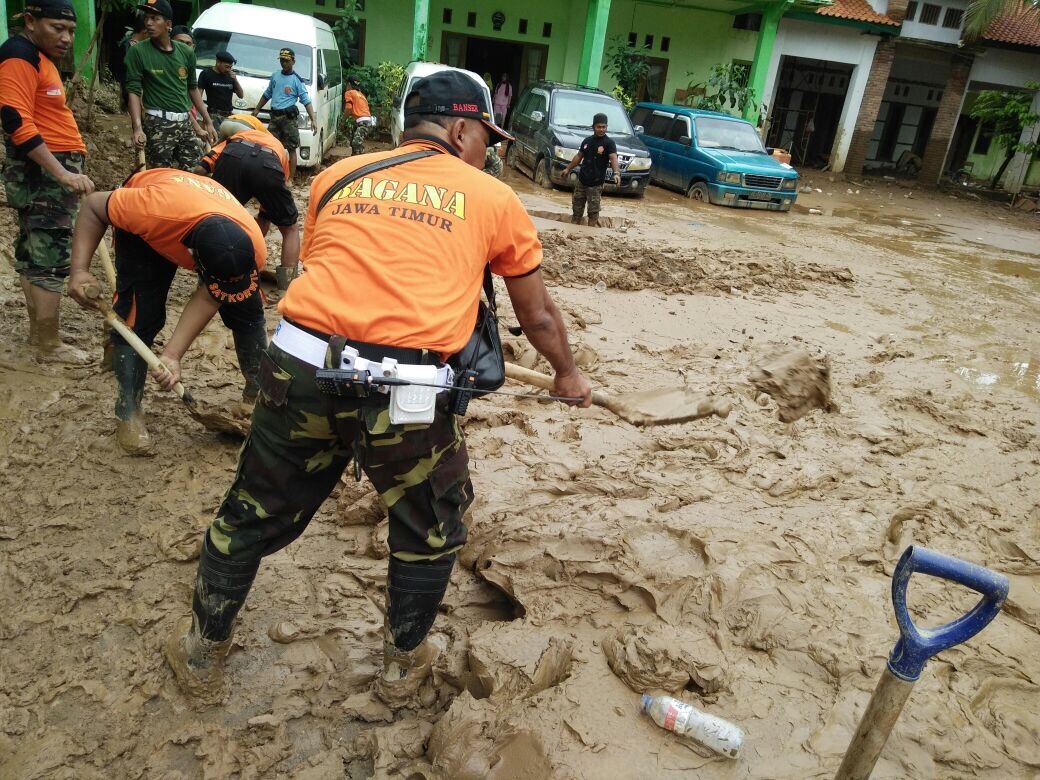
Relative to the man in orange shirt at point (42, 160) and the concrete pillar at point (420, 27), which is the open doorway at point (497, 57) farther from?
the man in orange shirt at point (42, 160)

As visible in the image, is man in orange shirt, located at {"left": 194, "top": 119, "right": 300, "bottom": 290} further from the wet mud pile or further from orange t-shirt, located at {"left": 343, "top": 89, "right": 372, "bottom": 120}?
orange t-shirt, located at {"left": 343, "top": 89, "right": 372, "bottom": 120}

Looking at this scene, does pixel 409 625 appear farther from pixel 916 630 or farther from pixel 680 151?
pixel 680 151

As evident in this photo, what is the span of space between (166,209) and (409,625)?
6.16ft

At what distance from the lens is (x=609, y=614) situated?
102 inches

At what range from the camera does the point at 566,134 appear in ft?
40.5

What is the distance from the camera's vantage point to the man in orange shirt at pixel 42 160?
3709 mm

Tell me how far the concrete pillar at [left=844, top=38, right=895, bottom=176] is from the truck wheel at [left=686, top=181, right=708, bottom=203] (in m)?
9.58

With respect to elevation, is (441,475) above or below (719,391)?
above

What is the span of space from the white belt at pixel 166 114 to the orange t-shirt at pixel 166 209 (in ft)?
13.1

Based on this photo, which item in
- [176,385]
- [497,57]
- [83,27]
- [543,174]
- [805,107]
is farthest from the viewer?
[805,107]

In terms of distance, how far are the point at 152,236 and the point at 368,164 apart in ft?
4.65

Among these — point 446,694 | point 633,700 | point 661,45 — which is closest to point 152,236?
point 446,694

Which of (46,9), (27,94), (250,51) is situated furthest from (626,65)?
(27,94)

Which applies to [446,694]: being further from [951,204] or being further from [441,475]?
[951,204]
